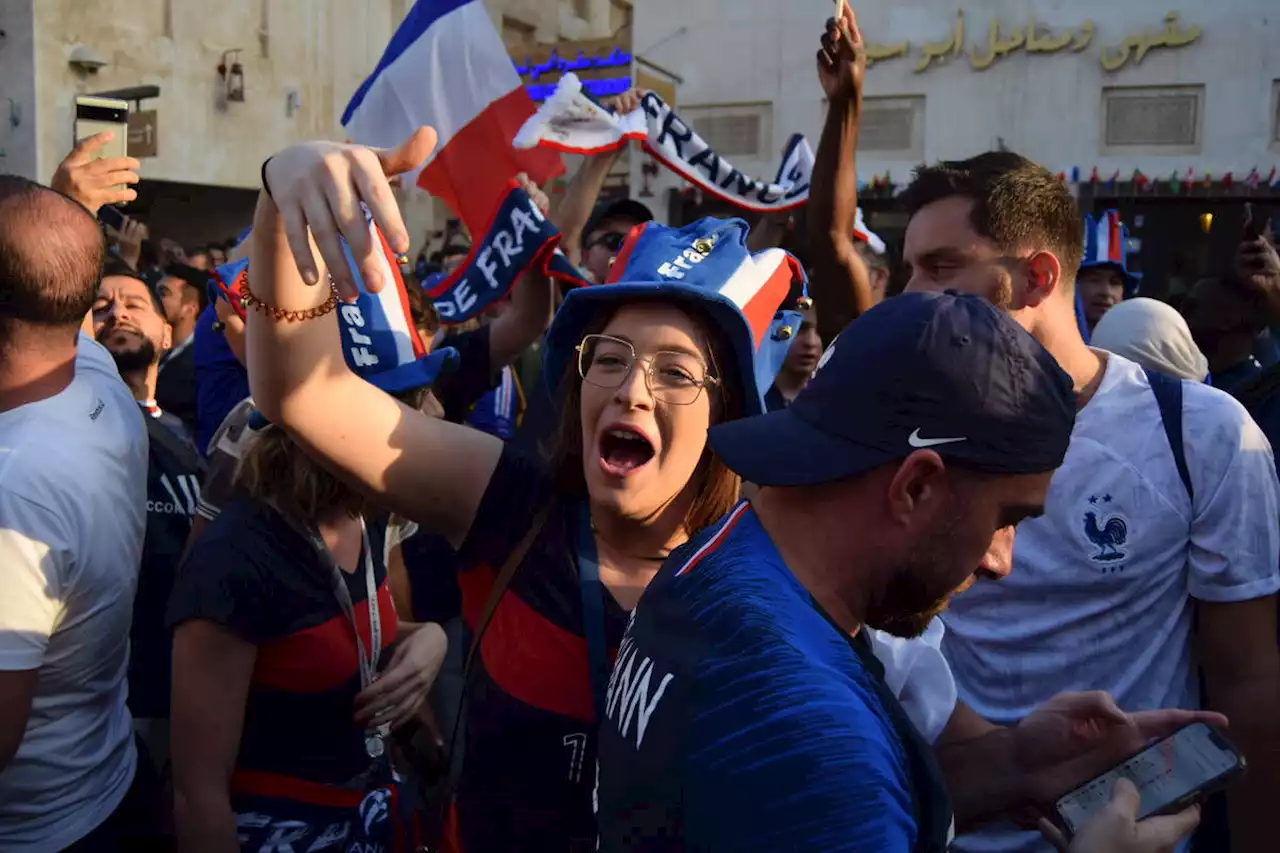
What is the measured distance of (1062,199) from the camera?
2576mm

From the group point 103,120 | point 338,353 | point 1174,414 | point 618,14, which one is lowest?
point 1174,414

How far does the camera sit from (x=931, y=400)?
1311 millimetres

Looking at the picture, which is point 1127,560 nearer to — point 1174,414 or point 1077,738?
point 1174,414

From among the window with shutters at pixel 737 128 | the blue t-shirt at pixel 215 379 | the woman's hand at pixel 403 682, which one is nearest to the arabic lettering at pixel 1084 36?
the window with shutters at pixel 737 128

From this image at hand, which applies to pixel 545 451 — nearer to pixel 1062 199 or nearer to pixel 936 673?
pixel 936 673

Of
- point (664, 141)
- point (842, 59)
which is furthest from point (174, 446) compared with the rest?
point (664, 141)

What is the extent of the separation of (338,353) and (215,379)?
2.48 meters

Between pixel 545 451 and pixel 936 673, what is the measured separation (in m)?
1.03

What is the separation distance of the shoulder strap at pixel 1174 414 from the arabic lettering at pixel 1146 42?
1683 centimetres

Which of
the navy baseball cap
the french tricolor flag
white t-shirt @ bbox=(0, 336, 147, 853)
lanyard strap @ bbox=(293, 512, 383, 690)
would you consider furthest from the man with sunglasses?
the navy baseball cap

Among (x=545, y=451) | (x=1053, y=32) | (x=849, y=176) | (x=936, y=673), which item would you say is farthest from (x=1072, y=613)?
(x=1053, y=32)

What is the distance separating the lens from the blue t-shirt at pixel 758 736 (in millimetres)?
1113

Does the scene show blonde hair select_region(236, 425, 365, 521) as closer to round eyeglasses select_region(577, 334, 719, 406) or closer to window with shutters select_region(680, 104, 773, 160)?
round eyeglasses select_region(577, 334, 719, 406)

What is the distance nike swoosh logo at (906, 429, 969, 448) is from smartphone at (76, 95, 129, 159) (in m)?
3.23
